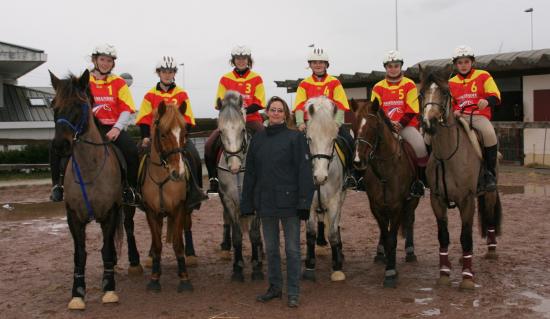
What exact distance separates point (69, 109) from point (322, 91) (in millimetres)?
3302

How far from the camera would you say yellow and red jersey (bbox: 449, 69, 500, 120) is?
6.97 m

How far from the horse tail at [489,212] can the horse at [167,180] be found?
13.3ft

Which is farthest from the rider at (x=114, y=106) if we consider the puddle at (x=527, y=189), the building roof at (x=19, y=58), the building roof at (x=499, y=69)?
the building roof at (x=19, y=58)

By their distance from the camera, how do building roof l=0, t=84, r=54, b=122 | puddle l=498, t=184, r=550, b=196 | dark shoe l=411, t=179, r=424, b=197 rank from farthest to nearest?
1. building roof l=0, t=84, r=54, b=122
2. puddle l=498, t=184, r=550, b=196
3. dark shoe l=411, t=179, r=424, b=197

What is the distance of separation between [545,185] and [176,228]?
37.6 feet

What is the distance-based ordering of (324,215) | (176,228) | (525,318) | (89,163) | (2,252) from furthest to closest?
(2,252)
(324,215)
(176,228)
(89,163)
(525,318)

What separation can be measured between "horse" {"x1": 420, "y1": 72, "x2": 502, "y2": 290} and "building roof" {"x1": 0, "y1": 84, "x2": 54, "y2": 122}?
21.4 metres

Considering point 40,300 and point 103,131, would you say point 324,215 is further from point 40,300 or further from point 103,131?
point 40,300

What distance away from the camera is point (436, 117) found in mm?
5832

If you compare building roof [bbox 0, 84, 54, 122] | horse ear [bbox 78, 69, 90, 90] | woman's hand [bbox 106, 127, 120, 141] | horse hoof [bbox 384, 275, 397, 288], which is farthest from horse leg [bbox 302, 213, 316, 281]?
building roof [bbox 0, 84, 54, 122]

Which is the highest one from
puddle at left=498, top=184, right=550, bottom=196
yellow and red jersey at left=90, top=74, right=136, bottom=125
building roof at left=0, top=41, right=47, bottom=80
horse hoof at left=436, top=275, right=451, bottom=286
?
building roof at left=0, top=41, right=47, bottom=80

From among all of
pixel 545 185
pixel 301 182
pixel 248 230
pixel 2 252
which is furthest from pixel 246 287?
pixel 545 185

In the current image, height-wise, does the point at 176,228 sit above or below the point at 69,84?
below

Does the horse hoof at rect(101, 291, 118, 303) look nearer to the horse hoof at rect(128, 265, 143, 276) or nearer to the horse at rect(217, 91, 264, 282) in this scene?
the horse hoof at rect(128, 265, 143, 276)
